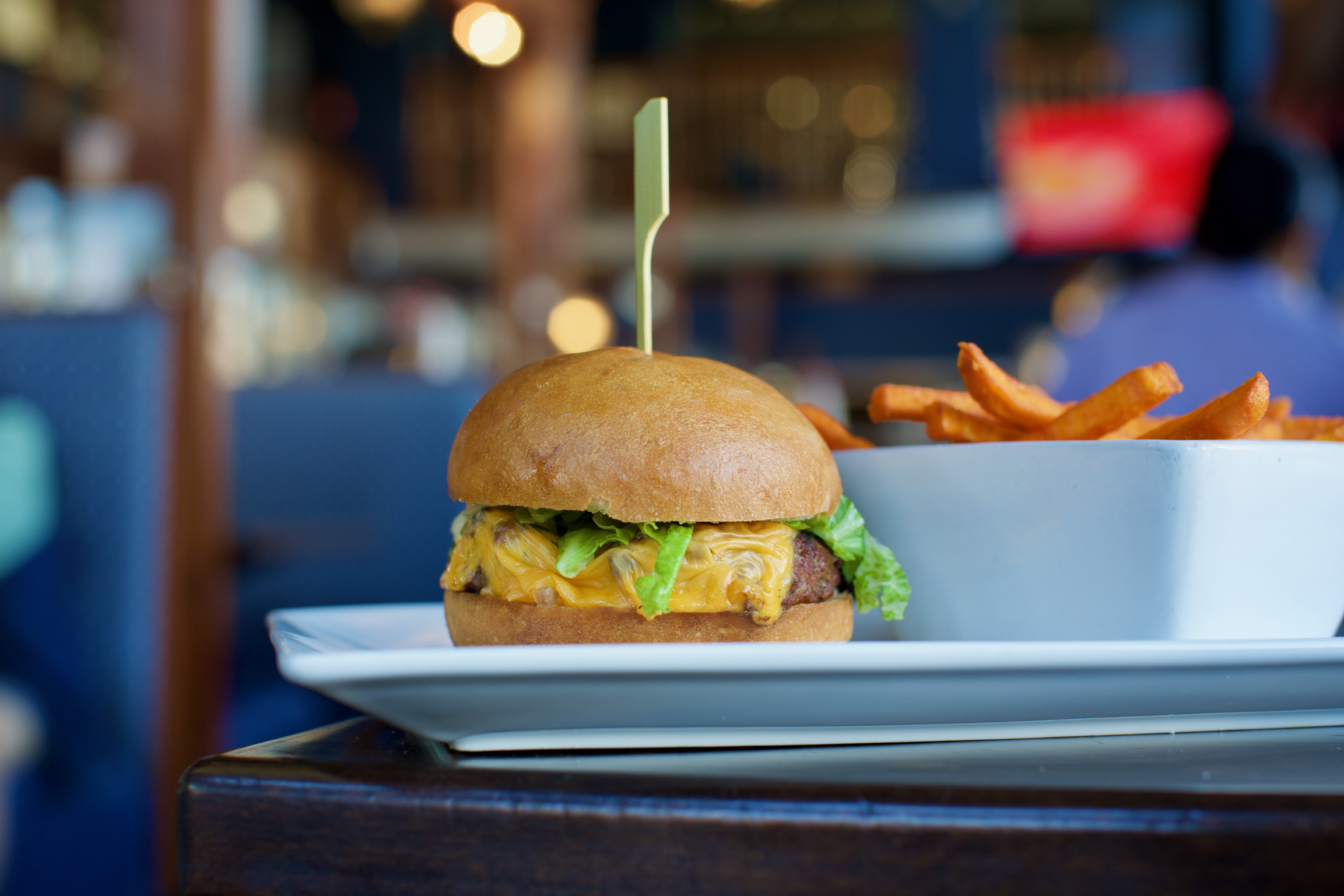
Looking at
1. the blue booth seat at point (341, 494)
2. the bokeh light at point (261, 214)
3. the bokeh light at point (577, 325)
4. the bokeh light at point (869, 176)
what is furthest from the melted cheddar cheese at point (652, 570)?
the bokeh light at point (869, 176)

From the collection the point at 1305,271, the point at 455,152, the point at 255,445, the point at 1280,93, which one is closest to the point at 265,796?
the point at 255,445

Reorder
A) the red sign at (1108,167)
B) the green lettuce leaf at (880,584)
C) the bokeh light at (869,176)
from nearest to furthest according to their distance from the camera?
the green lettuce leaf at (880,584) < the red sign at (1108,167) < the bokeh light at (869,176)

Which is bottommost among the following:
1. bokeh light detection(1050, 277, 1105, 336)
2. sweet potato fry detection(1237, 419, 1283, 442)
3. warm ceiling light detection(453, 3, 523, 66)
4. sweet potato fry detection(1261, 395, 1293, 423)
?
sweet potato fry detection(1237, 419, 1283, 442)

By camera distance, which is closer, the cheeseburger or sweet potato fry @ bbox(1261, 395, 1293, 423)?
the cheeseburger

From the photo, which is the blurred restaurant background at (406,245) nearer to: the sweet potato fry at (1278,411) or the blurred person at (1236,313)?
the blurred person at (1236,313)

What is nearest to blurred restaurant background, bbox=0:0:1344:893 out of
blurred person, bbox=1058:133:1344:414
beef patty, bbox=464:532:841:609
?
blurred person, bbox=1058:133:1344:414

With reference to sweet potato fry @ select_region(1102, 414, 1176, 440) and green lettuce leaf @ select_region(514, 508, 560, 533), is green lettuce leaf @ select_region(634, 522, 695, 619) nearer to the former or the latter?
green lettuce leaf @ select_region(514, 508, 560, 533)
